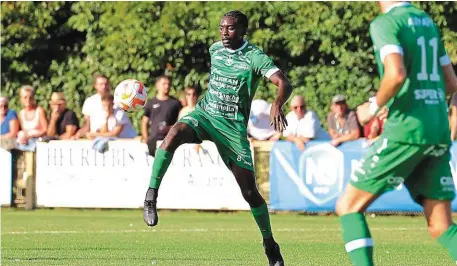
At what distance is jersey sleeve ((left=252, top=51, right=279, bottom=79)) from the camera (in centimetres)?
1077

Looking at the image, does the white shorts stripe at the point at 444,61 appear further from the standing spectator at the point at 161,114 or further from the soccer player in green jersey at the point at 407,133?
the standing spectator at the point at 161,114

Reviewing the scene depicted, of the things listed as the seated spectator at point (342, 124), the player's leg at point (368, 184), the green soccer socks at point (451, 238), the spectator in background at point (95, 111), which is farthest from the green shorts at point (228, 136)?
the spectator in background at point (95, 111)

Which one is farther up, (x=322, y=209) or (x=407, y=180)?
(x=407, y=180)

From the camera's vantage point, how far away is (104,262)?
11.0m

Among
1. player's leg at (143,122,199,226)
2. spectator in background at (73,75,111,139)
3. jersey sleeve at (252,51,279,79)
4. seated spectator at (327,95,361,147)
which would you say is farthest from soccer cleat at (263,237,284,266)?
spectator in background at (73,75,111,139)

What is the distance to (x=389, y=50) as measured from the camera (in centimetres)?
739

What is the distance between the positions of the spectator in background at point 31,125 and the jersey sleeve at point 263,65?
32.2 ft

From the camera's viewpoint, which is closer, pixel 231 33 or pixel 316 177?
pixel 231 33

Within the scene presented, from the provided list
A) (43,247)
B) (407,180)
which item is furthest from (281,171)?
(407,180)

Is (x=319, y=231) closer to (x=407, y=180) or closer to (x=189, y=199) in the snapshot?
(x=189, y=199)

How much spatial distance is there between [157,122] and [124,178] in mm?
1385

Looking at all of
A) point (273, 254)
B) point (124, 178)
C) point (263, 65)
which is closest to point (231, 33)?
point (263, 65)

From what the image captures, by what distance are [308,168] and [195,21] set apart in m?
5.49

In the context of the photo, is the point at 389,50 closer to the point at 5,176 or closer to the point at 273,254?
the point at 273,254
